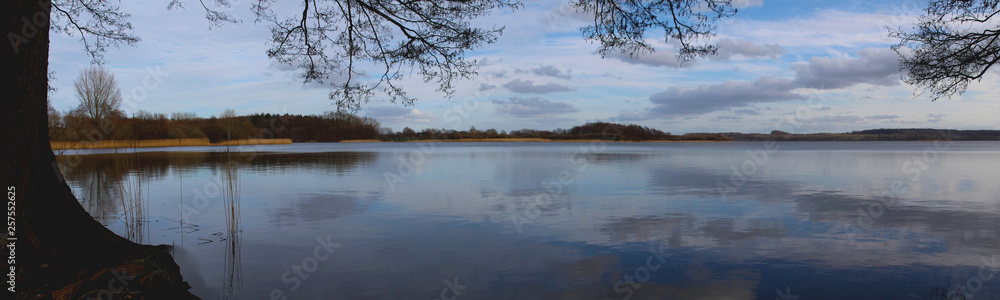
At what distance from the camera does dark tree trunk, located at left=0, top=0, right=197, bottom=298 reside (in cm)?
333

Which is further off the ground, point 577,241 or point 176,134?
point 176,134

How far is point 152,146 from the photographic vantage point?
53938 mm

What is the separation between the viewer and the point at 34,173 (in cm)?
365

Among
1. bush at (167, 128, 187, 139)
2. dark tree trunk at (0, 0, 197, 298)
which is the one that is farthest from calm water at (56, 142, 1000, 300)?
bush at (167, 128, 187, 139)

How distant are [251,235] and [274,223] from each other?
2.86ft

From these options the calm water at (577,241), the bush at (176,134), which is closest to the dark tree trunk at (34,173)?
the calm water at (577,241)

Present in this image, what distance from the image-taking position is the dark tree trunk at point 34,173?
10.9 feet

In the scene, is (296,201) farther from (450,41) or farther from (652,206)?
(652,206)
